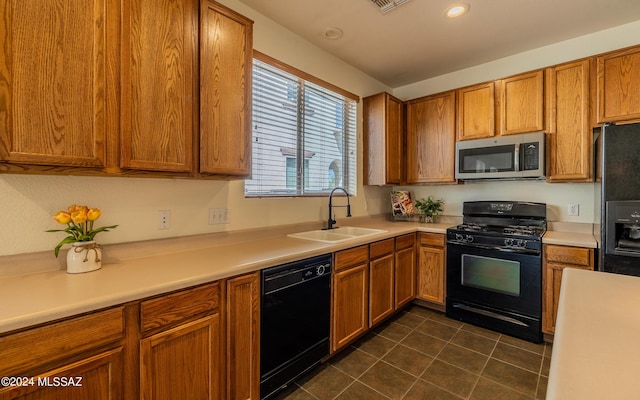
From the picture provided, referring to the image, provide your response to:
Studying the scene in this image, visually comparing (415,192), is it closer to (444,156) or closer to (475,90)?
(444,156)

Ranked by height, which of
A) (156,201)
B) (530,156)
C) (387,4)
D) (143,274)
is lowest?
(143,274)

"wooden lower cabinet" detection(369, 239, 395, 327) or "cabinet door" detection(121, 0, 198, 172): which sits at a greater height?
"cabinet door" detection(121, 0, 198, 172)

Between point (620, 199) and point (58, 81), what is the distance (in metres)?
3.23

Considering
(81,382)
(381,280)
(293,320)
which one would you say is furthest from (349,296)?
(81,382)

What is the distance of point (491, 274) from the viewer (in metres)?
2.60

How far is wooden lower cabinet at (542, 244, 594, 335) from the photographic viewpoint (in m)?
2.28

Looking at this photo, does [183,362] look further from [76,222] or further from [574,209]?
[574,209]

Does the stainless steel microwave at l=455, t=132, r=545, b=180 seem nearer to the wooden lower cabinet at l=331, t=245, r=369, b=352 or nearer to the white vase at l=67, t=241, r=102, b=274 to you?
the wooden lower cabinet at l=331, t=245, r=369, b=352

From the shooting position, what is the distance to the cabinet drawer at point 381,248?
2.43 meters

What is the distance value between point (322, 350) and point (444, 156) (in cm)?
238

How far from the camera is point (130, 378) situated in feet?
3.75

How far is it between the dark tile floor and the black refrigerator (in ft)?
2.92

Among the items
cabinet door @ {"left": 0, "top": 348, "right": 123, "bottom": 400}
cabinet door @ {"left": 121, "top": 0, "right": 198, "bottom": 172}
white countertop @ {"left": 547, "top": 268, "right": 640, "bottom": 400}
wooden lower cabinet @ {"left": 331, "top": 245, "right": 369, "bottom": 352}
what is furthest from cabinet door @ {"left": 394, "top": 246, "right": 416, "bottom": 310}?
cabinet door @ {"left": 0, "top": 348, "right": 123, "bottom": 400}

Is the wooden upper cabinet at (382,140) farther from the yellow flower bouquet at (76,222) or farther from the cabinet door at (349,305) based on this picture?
the yellow flower bouquet at (76,222)
